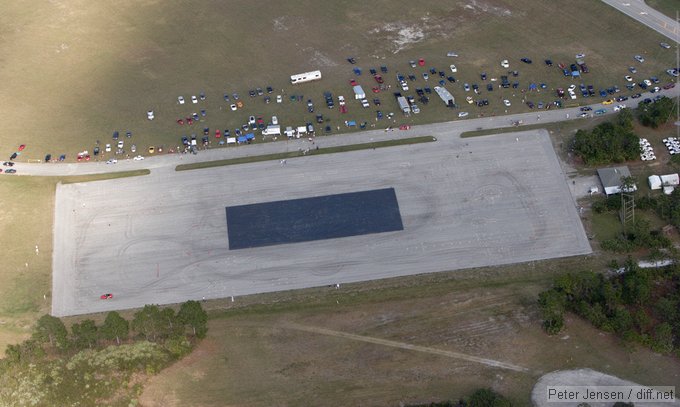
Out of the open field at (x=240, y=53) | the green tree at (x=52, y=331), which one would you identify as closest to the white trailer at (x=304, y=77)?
the open field at (x=240, y=53)

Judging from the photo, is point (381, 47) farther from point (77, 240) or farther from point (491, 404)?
point (491, 404)

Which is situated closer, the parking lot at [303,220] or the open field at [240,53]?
the parking lot at [303,220]

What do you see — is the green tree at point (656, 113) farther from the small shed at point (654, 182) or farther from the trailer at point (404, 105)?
the trailer at point (404, 105)

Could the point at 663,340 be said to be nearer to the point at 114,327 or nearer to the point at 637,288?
the point at 637,288

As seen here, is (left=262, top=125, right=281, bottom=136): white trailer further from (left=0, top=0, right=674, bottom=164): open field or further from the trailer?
the trailer

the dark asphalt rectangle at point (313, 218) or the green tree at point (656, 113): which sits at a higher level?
the green tree at point (656, 113)

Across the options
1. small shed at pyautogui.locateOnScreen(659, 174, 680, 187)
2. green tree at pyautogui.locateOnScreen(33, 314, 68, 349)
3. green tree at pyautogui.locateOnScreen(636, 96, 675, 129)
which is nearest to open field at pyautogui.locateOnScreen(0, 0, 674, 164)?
green tree at pyautogui.locateOnScreen(636, 96, 675, 129)

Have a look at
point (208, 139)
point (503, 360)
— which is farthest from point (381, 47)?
point (503, 360)
